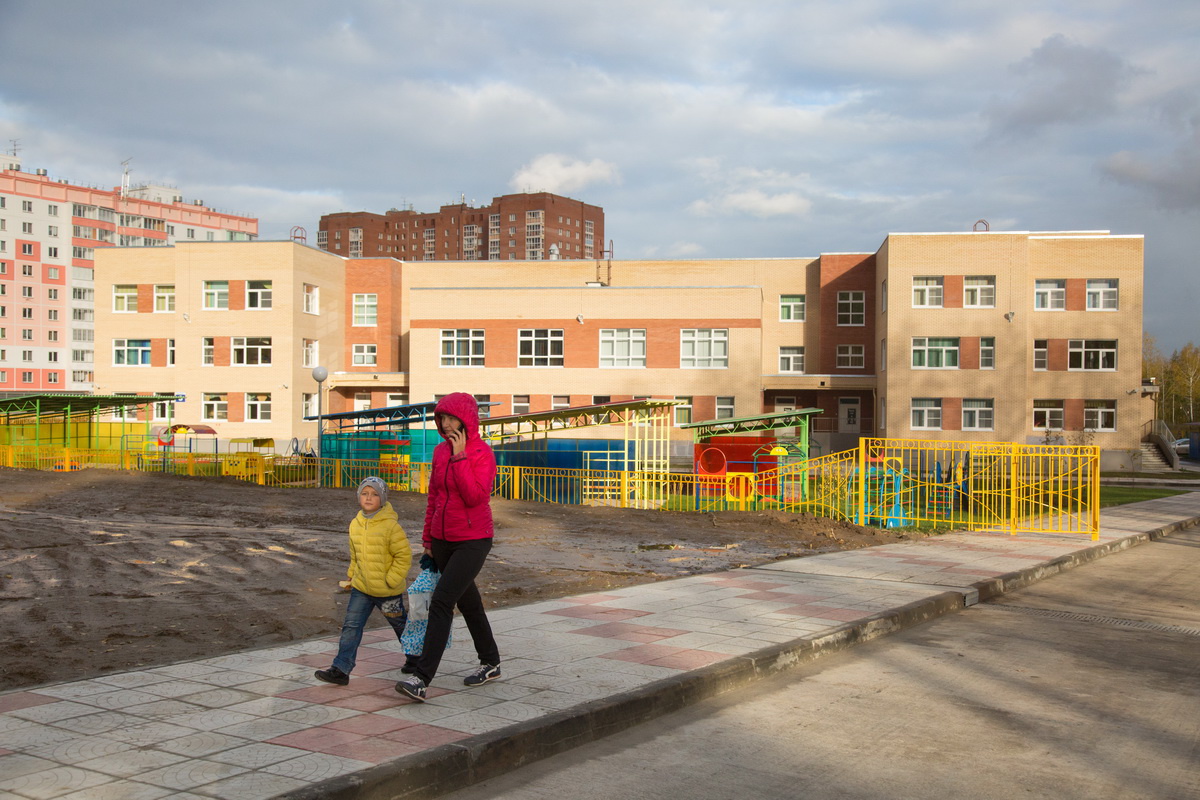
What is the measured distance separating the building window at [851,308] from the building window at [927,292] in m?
6.09

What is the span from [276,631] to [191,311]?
159ft

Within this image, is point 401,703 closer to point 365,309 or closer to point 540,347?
point 540,347

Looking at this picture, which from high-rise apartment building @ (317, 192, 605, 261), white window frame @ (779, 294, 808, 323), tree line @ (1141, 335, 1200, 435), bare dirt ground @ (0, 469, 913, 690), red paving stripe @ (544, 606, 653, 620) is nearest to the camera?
bare dirt ground @ (0, 469, 913, 690)

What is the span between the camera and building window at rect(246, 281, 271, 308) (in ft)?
172

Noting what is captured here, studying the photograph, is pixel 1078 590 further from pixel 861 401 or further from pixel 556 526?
pixel 861 401

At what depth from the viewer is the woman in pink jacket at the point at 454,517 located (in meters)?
6.20

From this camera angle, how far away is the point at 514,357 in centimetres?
5225

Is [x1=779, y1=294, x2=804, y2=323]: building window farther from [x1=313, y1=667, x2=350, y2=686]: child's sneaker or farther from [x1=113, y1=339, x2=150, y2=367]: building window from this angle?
[x1=313, y1=667, x2=350, y2=686]: child's sneaker

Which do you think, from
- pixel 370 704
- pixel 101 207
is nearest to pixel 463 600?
pixel 370 704

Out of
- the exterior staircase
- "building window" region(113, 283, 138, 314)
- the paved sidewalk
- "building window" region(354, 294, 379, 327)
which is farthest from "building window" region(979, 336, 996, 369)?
"building window" region(113, 283, 138, 314)

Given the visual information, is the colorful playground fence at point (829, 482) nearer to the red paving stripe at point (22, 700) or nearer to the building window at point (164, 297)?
the red paving stripe at point (22, 700)

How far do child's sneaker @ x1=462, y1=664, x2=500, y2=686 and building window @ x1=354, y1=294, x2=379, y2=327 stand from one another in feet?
174

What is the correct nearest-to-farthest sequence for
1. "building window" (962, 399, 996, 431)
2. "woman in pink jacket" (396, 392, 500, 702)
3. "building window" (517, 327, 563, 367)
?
"woman in pink jacket" (396, 392, 500, 702)
"building window" (962, 399, 996, 431)
"building window" (517, 327, 563, 367)

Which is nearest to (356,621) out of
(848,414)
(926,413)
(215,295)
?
(926,413)
